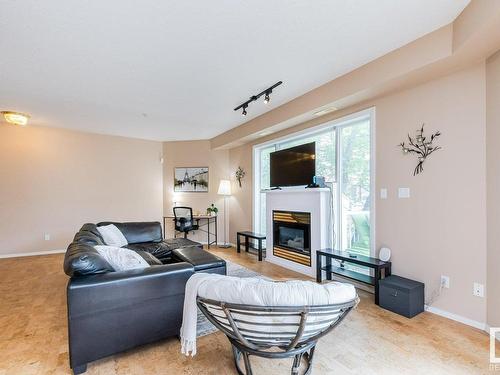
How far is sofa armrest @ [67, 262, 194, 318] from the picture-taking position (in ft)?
5.57

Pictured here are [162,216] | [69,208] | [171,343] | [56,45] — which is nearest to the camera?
[171,343]

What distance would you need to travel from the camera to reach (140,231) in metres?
4.42

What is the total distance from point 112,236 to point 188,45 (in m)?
2.76

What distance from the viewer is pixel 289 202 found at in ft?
14.5

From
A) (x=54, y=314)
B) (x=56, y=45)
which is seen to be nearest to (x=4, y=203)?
(x=54, y=314)

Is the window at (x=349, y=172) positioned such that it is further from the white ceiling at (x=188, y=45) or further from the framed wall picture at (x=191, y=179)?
the framed wall picture at (x=191, y=179)

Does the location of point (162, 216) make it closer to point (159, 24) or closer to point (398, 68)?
point (159, 24)

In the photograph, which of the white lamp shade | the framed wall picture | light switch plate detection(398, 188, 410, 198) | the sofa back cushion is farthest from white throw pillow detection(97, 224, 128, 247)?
light switch plate detection(398, 188, 410, 198)

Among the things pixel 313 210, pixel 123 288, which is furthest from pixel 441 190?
pixel 123 288

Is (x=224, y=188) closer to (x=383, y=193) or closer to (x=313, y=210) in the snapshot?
(x=313, y=210)

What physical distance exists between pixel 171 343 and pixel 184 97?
3145mm

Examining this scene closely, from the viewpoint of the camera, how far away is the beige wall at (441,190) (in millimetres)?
2379

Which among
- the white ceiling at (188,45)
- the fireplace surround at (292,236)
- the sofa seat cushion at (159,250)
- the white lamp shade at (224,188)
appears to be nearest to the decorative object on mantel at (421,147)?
the white ceiling at (188,45)

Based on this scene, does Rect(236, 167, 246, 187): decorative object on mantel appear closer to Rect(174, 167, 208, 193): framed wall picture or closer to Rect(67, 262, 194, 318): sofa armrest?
Rect(174, 167, 208, 193): framed wall picture
